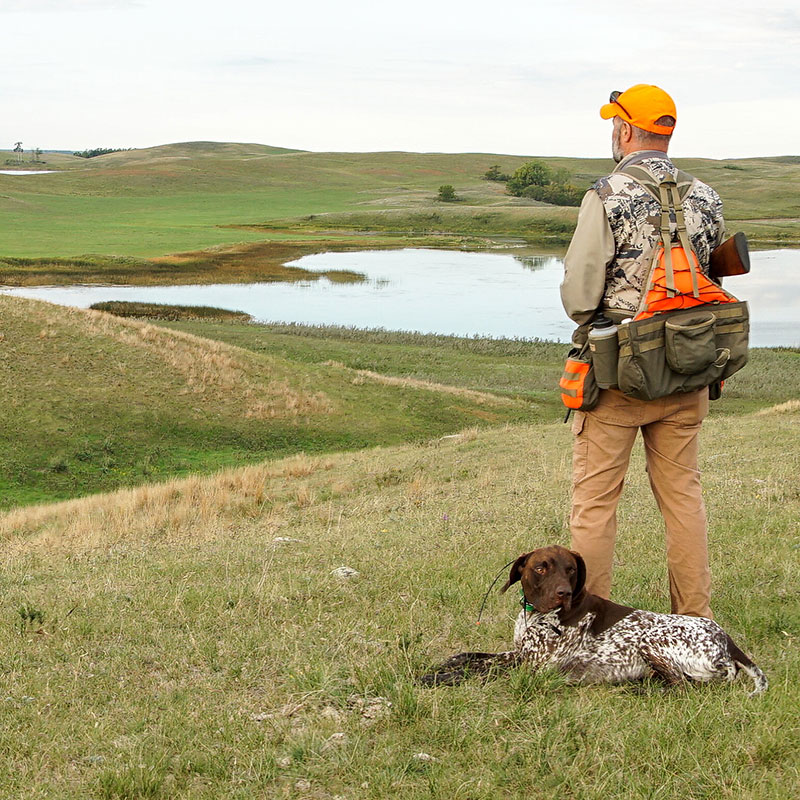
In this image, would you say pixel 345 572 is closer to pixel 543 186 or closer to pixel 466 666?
pixel 466 666

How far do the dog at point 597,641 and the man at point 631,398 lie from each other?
506 millimetres

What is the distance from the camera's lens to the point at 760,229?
105938 millimetres

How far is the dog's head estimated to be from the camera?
4.10 metres

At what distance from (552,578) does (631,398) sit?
3.31 feet

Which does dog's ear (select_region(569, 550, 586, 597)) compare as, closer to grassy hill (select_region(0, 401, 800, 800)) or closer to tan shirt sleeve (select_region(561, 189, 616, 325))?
grassy hill (select_region(0, 401, 800, 800))

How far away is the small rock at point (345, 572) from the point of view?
6412mm

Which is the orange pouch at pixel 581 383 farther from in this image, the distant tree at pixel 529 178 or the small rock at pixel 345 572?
the distant tree at pixel 529 178

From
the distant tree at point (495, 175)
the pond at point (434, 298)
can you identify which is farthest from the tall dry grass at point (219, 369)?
the distant tree at point (495, 175)

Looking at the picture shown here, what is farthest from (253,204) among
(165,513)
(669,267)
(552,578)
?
(552,578)

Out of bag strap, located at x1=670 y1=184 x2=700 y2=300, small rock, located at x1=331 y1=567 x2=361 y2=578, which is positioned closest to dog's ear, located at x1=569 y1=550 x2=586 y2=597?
bag strap, located at x1=670 y1=184 x2=700 y2=300

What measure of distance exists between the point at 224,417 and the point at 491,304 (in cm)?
3656

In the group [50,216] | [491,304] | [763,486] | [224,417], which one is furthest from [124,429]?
[50,216]

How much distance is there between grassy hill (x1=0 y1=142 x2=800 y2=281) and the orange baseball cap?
199 feet

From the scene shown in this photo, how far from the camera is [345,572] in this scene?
648 cm
